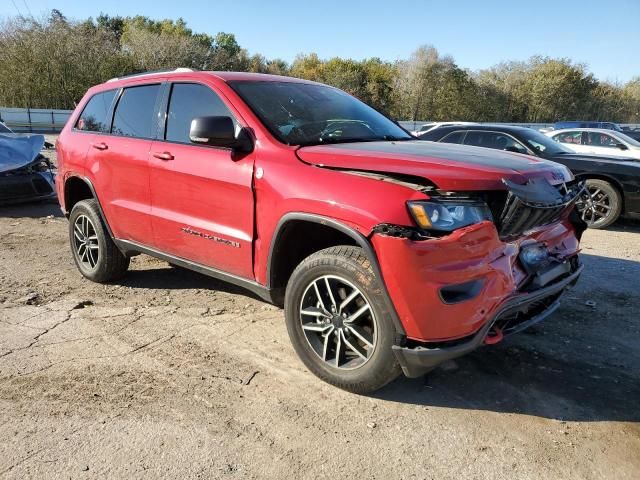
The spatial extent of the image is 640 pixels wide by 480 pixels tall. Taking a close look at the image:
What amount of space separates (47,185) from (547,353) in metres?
8.25

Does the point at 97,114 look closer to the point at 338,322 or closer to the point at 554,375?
the point at 338,322

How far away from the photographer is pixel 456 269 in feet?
8.46

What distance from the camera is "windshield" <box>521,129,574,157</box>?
839cm

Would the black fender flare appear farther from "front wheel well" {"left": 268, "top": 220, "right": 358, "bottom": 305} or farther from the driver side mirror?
the driver side mirror

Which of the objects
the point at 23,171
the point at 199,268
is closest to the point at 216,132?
the point at 199,268

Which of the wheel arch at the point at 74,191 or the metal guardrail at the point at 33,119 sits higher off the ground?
the metal guardrail at the point at 33,119

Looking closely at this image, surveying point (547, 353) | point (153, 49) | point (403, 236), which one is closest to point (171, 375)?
point (403, 236)

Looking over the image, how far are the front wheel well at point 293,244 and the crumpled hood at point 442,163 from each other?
409 millimetres

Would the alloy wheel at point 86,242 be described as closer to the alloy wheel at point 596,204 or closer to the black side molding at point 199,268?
the black side molding at point 199,268

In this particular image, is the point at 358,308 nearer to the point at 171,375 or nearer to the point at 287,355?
the point at 287,355

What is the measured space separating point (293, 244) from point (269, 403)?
97 centimetres

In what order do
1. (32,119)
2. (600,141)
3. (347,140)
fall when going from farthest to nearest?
(32,119) < (600,141) < (347,140)

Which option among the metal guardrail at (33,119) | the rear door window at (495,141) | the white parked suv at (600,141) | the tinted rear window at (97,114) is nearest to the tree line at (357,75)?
the metal guardrail at (33,119)

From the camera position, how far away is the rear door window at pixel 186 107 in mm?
3766
